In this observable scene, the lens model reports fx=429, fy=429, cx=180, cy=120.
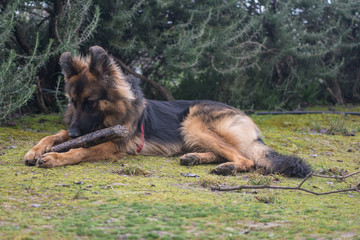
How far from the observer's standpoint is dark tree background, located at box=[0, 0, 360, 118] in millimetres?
7297

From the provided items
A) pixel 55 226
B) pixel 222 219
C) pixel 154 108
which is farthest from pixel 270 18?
pixel 55 226

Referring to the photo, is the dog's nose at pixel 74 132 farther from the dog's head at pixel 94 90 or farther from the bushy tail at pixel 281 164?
the bushy tail at pixel 281 164

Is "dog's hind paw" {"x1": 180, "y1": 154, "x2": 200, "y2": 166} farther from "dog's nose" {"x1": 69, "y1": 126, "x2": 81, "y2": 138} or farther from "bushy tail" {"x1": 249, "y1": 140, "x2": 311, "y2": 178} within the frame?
"dog's nose" {"x1": 69, "y1": 126, "x2": 81, "y2": 138}

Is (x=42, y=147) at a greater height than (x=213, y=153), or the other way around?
(x=42, y=147)

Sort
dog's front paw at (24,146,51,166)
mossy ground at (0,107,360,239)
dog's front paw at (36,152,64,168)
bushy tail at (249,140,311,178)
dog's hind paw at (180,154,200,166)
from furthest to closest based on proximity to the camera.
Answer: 1. dog's hind paw at (180,154,200,166)
2. bushy tail at (249,140,311,178)
3. dog's front paw at (24,146,51,166)
4. dog's front paw at (36,152,64,168)
5. mossy ground at (0,107,360,239)

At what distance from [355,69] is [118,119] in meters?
7.89

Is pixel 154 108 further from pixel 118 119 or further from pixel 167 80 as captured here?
pixel 167 80

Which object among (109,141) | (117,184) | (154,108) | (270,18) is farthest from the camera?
(270,18)

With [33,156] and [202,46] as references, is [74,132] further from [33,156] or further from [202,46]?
[202,46]

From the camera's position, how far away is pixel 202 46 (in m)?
7.76

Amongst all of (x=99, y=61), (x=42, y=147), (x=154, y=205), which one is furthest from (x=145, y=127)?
(x=154, y=205)

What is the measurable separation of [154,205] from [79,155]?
197 centimetres

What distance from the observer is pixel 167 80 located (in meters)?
9.39

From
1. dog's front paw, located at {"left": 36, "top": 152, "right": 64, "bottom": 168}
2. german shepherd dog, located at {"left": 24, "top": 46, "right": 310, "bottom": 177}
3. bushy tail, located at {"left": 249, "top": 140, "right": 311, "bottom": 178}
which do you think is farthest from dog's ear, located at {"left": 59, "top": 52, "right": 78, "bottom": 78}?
bushy tail, located at {"left": 249, "top": 140, "right": 311, "bottom": 178}
